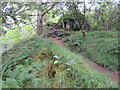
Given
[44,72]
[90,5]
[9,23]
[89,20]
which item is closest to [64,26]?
[89,20]

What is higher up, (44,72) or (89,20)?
(89,20)

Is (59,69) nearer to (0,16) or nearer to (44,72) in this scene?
(44,72)

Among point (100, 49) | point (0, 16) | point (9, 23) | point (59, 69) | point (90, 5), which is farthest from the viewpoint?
point (90, 5)

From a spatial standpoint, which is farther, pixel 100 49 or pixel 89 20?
pixel 89 20

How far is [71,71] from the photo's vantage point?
3.04 meters

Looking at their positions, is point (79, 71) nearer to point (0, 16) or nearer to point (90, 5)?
point (0, 16)

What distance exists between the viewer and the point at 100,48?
16.4 ft

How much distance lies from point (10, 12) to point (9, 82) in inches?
126

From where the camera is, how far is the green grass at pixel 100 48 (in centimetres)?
431

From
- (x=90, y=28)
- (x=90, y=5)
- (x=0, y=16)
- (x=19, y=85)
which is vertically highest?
(x=90, y=5)

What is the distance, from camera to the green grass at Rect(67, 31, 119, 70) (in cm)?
431

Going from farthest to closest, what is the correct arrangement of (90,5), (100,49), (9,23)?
(90,5) → (9,23) → (100,49)

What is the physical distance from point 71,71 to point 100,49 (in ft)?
8.44

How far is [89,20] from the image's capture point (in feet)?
28.3
